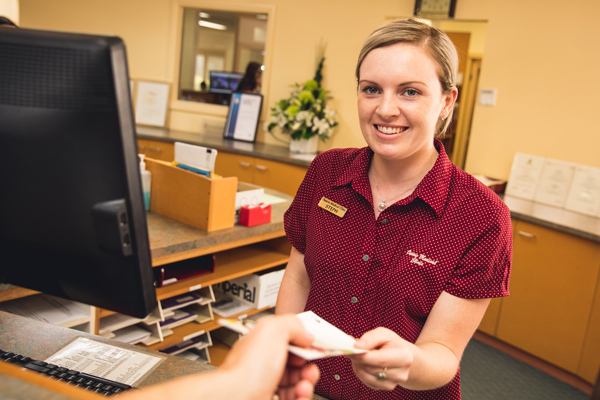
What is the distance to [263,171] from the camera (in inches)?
167

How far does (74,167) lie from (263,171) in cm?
364

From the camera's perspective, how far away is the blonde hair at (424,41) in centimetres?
111

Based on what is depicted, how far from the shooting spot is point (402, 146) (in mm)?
1146

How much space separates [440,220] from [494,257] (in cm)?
14

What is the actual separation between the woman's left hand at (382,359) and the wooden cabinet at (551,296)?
92.1 inches

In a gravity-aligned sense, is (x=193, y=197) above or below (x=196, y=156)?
below

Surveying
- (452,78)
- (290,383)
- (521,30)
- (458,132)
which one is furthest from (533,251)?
(458,132)

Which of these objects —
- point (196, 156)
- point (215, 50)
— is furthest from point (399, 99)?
point (215, 50)

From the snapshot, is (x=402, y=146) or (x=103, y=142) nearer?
(x=103, y=142)

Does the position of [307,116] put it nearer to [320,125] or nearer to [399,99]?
[320,125]

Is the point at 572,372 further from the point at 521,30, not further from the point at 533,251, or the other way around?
the point at 521,30

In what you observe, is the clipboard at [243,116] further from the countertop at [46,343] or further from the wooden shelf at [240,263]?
the countertop at [46,343]

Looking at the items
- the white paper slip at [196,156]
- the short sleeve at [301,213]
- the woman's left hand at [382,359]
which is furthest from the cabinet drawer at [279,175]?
the woman's left hand at [382,359]

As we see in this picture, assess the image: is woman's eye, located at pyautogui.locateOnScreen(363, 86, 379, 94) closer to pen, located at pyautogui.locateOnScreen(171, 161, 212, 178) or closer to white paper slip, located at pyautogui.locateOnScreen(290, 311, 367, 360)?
white paper slip, located at pyautogui.locateOnScreen(290, 311, 367, 360)
